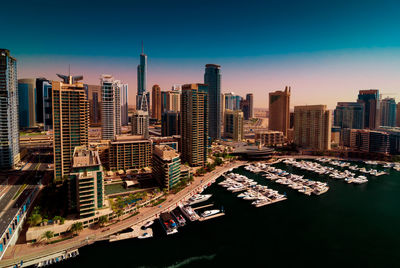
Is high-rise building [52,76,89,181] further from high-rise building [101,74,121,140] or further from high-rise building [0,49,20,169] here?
high-rise building [101,74,121,140]

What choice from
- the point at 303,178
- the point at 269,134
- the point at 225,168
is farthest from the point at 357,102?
the point at 225,168

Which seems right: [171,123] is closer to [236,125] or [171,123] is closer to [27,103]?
[236,125]

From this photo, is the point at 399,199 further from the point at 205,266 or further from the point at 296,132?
the point at 296,132

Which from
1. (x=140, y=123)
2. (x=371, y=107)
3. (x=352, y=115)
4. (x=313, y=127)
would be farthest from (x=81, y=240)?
(x=371, y=107)

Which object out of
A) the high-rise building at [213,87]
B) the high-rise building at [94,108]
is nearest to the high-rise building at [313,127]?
the high-rise building at [213,87]

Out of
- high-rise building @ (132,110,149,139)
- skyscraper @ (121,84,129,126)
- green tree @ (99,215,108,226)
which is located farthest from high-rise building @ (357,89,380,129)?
skyscraper @ (121,84,129,126)
